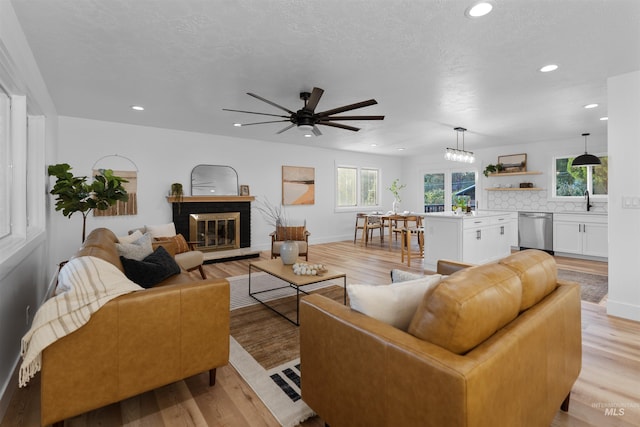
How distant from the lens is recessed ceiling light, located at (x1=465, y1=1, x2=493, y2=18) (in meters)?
2.00

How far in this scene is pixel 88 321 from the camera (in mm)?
1502

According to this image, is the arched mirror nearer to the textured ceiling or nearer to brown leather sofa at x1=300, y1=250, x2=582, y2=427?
the textured ceiling

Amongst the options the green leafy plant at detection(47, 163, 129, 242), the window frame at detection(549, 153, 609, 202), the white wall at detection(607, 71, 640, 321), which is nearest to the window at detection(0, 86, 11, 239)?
the green leafy plant at detection(47, 163, 129, 242)

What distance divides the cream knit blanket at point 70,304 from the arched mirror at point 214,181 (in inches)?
174

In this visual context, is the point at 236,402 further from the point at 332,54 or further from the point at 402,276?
the point at 332,54

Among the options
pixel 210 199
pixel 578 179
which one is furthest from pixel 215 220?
pixel 578 179

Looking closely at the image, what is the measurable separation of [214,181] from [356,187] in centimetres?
400

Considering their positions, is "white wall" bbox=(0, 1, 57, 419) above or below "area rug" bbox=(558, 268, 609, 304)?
above

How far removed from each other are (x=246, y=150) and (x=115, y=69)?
3.56 meters

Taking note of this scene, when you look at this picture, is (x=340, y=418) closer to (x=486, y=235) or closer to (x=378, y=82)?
(x=378, y=82)

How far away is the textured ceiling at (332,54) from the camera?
2.12 m

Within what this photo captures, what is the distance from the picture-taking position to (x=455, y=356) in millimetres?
1045

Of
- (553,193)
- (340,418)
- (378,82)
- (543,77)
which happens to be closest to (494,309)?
(340,418)

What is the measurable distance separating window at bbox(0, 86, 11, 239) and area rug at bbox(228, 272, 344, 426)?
6.47ft
